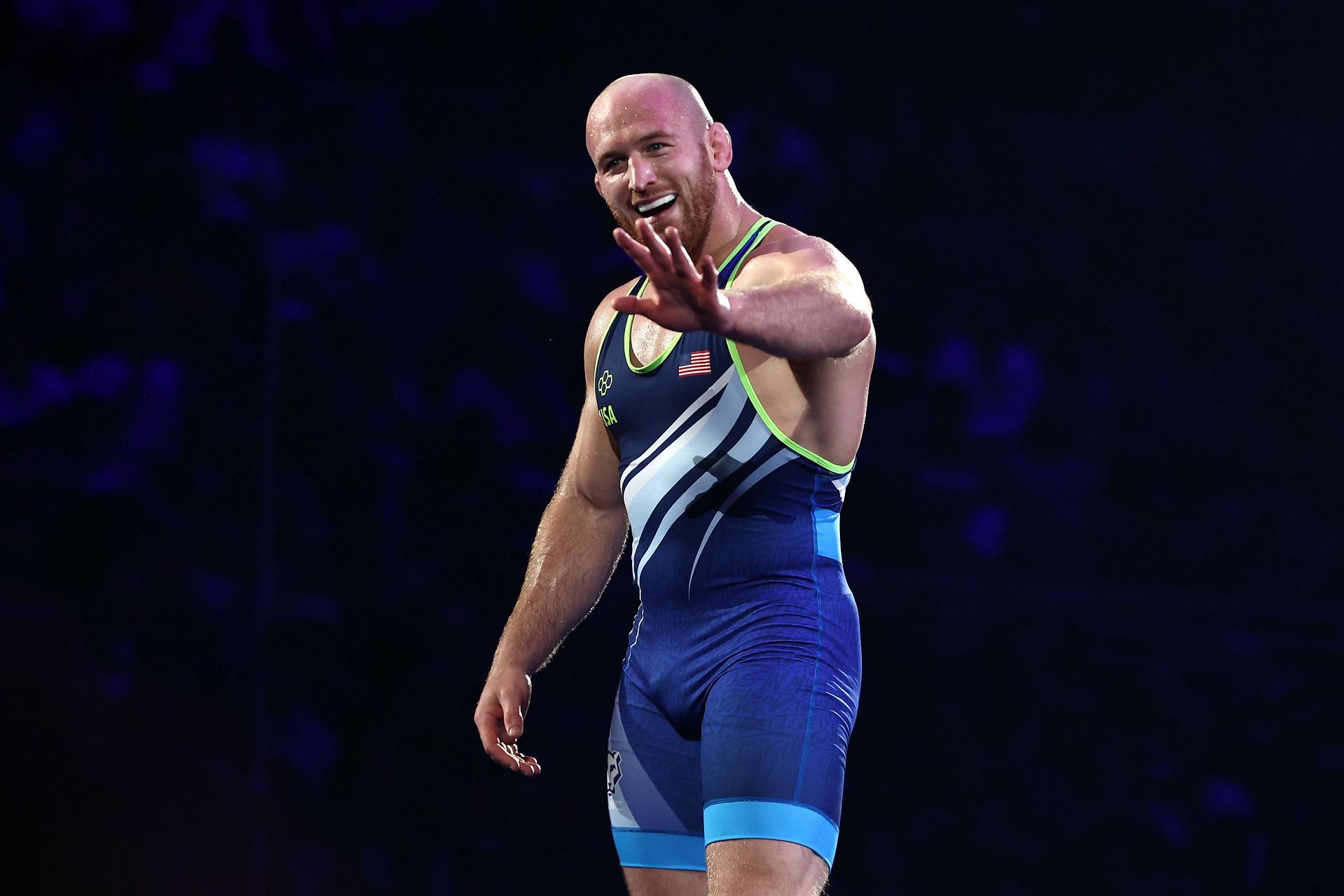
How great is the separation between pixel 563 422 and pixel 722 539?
168 cm

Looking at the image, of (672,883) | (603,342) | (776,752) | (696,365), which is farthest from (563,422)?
(776,752)

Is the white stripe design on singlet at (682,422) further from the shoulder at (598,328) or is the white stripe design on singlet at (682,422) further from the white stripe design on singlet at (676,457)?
the shoulder at (598,328)

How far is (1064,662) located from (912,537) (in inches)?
19.6

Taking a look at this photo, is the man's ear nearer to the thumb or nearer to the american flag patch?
the american flag patch

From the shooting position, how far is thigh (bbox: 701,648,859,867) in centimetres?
213

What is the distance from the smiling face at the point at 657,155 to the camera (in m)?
2.43

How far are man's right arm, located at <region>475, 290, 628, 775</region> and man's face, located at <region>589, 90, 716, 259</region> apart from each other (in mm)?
218

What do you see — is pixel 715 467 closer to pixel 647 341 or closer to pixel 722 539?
pixel 722 539

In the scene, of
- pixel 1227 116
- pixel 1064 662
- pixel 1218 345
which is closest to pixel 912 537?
pixel 1064 662

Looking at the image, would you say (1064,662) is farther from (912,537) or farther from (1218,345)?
(1218,345)

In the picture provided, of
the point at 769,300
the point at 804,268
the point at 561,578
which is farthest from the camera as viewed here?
the point at 561,578

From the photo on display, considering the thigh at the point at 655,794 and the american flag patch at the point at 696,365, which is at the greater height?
the american flag patch at the point at 696,365

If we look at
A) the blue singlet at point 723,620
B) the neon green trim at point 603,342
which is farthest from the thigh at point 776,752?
the neon green trim at point 603,342

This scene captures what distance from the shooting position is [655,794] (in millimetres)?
2389
